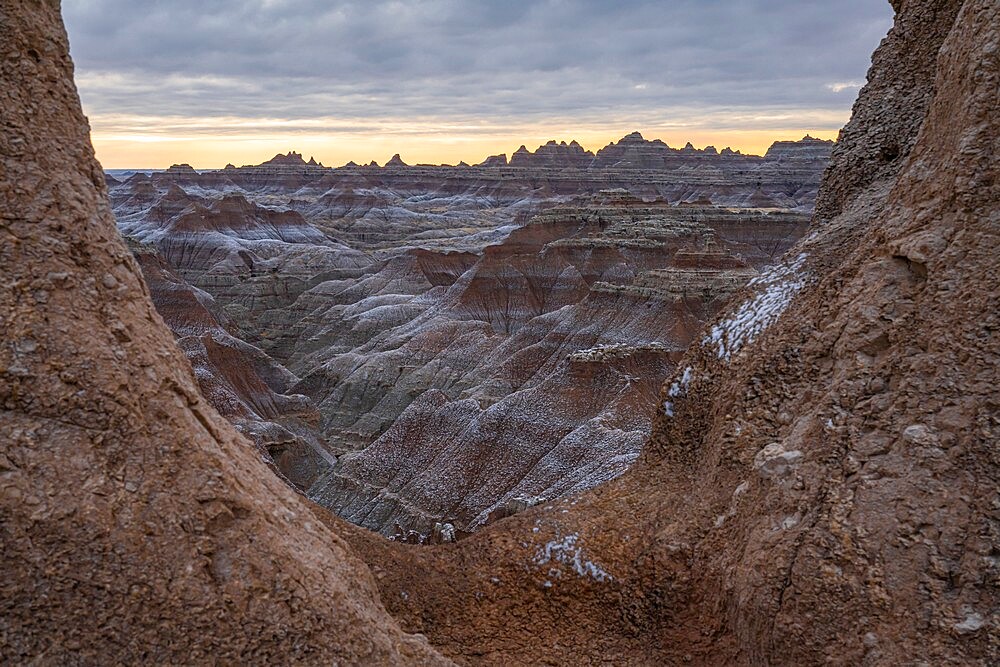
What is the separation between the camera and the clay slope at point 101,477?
672cm

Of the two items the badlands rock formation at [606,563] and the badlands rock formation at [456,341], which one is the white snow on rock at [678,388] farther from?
the badlands rock formation at [456,341]

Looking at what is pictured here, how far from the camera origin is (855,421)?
9.14 meters

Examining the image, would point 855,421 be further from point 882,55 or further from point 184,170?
point 184,170

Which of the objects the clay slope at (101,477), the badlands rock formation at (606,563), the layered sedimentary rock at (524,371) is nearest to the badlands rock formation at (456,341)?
the layered sedimentary rock at (524,371)

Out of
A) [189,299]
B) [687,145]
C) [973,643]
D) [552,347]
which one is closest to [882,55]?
[973,643]

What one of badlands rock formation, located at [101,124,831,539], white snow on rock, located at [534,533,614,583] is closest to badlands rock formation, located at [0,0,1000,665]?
white snow on rock, located at [534,533,614,583]

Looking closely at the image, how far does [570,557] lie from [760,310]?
17.0 feet

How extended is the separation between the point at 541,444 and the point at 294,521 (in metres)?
23.7

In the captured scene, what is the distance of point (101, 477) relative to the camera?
7055mm

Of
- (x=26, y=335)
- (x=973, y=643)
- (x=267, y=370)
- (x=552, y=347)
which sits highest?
(x=26, y=335)

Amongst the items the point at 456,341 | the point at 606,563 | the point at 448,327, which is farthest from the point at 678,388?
the point at 448,327

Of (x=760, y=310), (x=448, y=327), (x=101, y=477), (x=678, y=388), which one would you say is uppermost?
(x=760, y=310)

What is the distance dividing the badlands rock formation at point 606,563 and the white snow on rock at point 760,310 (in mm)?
1075

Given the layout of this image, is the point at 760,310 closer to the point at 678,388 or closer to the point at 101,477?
the point at 678,388
